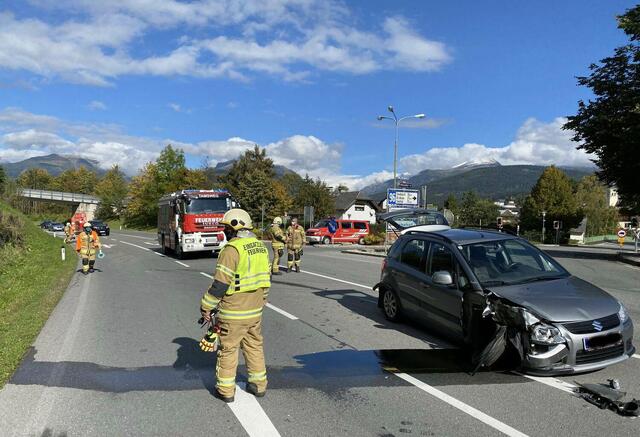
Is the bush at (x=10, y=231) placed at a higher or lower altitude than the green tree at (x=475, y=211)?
lower

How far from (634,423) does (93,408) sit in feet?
14.7

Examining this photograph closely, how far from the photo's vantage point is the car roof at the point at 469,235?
6614mm

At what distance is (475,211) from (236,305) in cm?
11705

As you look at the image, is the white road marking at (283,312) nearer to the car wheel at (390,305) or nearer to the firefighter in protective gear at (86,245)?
the car wheel at (390,305)

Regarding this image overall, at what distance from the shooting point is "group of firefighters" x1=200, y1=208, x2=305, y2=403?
433cm

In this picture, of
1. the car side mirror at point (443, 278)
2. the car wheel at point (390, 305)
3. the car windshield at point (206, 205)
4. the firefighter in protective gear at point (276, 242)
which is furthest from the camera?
the car windshield at point (206, 205)

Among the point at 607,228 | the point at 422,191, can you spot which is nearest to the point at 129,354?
the point at 422,191

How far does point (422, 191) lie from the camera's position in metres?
28.3

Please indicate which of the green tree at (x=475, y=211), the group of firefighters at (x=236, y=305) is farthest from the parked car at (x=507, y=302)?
the green tree at (x=475, y=211)

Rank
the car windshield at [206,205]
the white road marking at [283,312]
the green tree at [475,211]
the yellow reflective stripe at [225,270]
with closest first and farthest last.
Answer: the yellow reflective stripe at [225,270], the white road marking at [283,312], the car windshield at [206,205], the green tree at [475,211]

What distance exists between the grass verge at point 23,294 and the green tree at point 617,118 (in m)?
23.5

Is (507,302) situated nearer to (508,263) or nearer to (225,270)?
(508,263)

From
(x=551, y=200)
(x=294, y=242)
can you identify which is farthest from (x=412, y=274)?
(x=551, y=200)

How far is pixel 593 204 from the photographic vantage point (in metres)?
82.9
